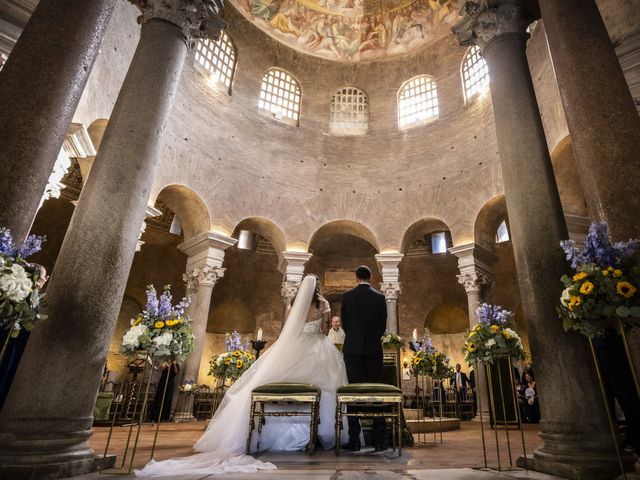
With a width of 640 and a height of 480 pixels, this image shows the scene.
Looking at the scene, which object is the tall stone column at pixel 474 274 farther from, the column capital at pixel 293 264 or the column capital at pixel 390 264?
the column capital at pixel 293 264

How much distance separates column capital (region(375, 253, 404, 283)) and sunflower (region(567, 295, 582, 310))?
1020cm

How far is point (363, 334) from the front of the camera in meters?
4.71

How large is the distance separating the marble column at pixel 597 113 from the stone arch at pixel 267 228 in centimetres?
1004

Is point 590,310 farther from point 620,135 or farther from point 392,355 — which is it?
point 392,355

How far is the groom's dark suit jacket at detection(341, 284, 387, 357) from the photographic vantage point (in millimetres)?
4738

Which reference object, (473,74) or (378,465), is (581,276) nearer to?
(378,465)

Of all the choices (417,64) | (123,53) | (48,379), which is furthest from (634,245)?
(417,64)

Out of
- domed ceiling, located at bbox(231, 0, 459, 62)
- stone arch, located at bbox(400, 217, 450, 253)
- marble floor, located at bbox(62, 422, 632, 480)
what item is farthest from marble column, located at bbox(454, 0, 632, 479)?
domed ceiling, located at bbox(231, 0, 459, 62)

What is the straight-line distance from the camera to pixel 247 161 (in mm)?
13680

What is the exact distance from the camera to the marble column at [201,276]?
11250 millimetres

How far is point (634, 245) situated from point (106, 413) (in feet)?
33.0

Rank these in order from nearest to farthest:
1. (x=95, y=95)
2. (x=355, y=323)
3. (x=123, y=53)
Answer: (x=355, y=323)
(x=95, y=95)
(x=123, y=53)

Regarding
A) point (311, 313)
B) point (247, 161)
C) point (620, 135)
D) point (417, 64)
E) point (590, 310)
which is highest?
point (417, 64)

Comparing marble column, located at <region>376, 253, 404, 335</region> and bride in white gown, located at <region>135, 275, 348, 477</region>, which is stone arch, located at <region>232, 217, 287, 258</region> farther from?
bride in white gown, located at <region>135, 275, 348, 477</region>
